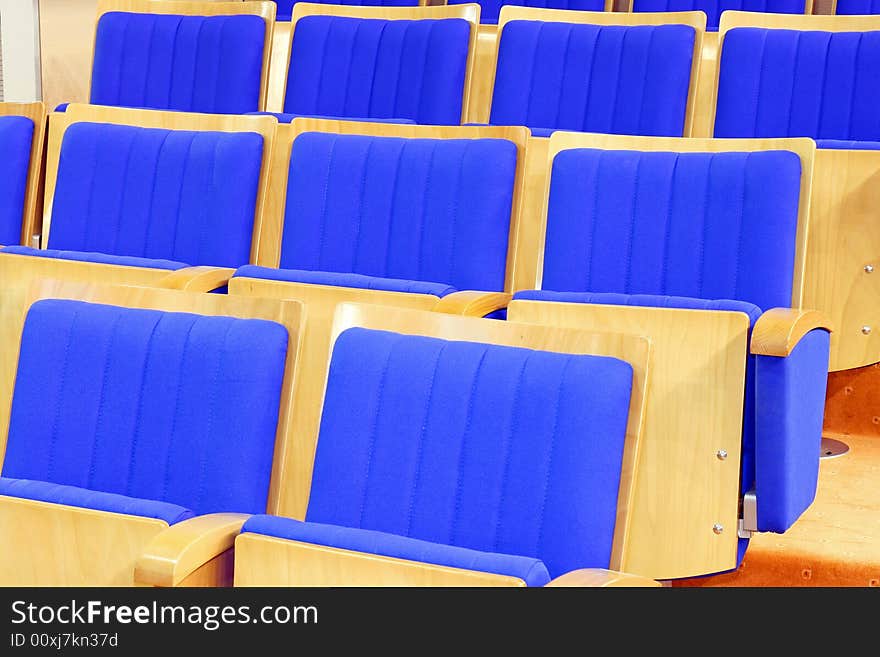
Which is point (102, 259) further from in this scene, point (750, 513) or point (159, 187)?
point (750, 513)

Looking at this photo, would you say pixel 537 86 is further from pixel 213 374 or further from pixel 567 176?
pixel 213 374

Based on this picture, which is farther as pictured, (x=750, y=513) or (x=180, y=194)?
(x=180, y=194)

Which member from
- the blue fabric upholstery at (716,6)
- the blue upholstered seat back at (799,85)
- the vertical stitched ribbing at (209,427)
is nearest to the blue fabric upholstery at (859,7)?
the blue fabric upholstery at (716,6)

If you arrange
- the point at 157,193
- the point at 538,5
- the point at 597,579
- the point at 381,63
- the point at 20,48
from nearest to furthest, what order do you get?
the point at 597,579 < the point at 157,193 < the point at 381,63 < the point at 538,5 < the point at 20,48

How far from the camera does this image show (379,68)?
51 centimetres

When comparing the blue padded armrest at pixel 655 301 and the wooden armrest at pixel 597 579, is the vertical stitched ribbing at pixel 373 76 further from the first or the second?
the wooden armrest at pixel 597 579

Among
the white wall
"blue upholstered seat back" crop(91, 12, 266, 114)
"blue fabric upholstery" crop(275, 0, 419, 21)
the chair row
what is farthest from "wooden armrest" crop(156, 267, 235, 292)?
the white wall

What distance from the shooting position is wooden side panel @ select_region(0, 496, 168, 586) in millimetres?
212

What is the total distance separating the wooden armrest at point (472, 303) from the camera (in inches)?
11.7

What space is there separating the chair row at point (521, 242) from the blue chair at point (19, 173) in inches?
0.4

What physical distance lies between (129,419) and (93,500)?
0.11 feet

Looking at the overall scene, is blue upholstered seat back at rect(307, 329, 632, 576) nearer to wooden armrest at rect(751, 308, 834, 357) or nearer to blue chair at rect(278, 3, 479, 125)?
wooden armrest at rect(751, 308, 834, 357)

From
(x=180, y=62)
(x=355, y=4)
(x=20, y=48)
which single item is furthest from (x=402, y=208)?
(x=20, y=48)
